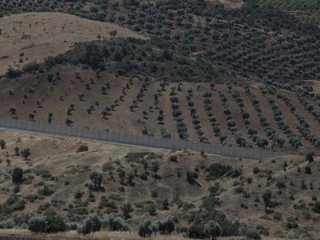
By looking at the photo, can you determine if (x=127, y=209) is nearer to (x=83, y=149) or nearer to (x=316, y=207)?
(x=316, y=207)

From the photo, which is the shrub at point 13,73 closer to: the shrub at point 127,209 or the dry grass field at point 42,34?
the dry grass field at point 42,34

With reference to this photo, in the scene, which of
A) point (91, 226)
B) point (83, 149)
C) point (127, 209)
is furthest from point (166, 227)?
point (83, 149)

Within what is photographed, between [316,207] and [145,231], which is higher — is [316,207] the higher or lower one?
the lower one

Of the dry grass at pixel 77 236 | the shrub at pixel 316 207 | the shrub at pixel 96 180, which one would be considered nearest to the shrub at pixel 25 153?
the shrub at pixel 96 180

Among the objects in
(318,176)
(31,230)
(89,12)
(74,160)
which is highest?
(31,230)

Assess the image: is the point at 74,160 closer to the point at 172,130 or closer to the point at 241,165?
the point at 241,165

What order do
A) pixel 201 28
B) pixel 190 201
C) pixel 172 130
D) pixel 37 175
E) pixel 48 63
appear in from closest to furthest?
pixel 190 201 → pixel 37 175 → pixel 172 130 → pixel 48 63 → pixel 201 28

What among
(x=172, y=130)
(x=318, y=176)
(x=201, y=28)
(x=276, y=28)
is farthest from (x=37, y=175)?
(x=276, y=28)
